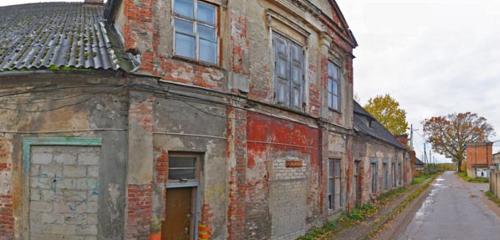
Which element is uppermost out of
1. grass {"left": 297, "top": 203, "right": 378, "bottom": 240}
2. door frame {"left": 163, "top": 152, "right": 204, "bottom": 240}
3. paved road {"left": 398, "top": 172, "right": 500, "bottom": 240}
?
door frame {"left": 163, "top": 152, "right": 204, "bottom": 240}

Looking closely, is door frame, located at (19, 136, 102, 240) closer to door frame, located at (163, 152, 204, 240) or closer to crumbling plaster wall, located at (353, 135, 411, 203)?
door frame, located at (163, 152, 204, 240)

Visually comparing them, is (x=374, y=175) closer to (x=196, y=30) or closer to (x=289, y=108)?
(x=289, y=108)

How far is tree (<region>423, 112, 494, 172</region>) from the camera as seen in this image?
223 feet

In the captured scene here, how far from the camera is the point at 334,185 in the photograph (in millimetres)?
15133

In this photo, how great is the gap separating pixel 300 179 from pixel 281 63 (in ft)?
11.7

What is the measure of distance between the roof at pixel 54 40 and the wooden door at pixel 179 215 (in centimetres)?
282

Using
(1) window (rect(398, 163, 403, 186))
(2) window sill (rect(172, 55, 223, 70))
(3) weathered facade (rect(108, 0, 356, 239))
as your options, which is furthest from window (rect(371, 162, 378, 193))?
(2) window sill (rect(172, 55, 223, 70))

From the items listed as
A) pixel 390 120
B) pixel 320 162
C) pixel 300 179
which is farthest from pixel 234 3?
pixel 390 120

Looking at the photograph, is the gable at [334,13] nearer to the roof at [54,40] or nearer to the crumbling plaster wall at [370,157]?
the crumbling plaster wall at [370,157]

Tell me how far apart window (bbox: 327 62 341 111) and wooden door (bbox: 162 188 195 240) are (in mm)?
8209

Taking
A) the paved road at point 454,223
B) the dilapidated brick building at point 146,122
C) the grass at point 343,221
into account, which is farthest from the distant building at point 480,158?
the dilapidated brick building at point 146,122

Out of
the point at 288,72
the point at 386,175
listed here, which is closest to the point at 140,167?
the point at 288,72

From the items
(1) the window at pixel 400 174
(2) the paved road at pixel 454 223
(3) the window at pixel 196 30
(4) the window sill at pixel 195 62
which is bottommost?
(2) the paved road at pixel 454 223

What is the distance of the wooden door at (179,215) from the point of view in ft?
25.6
